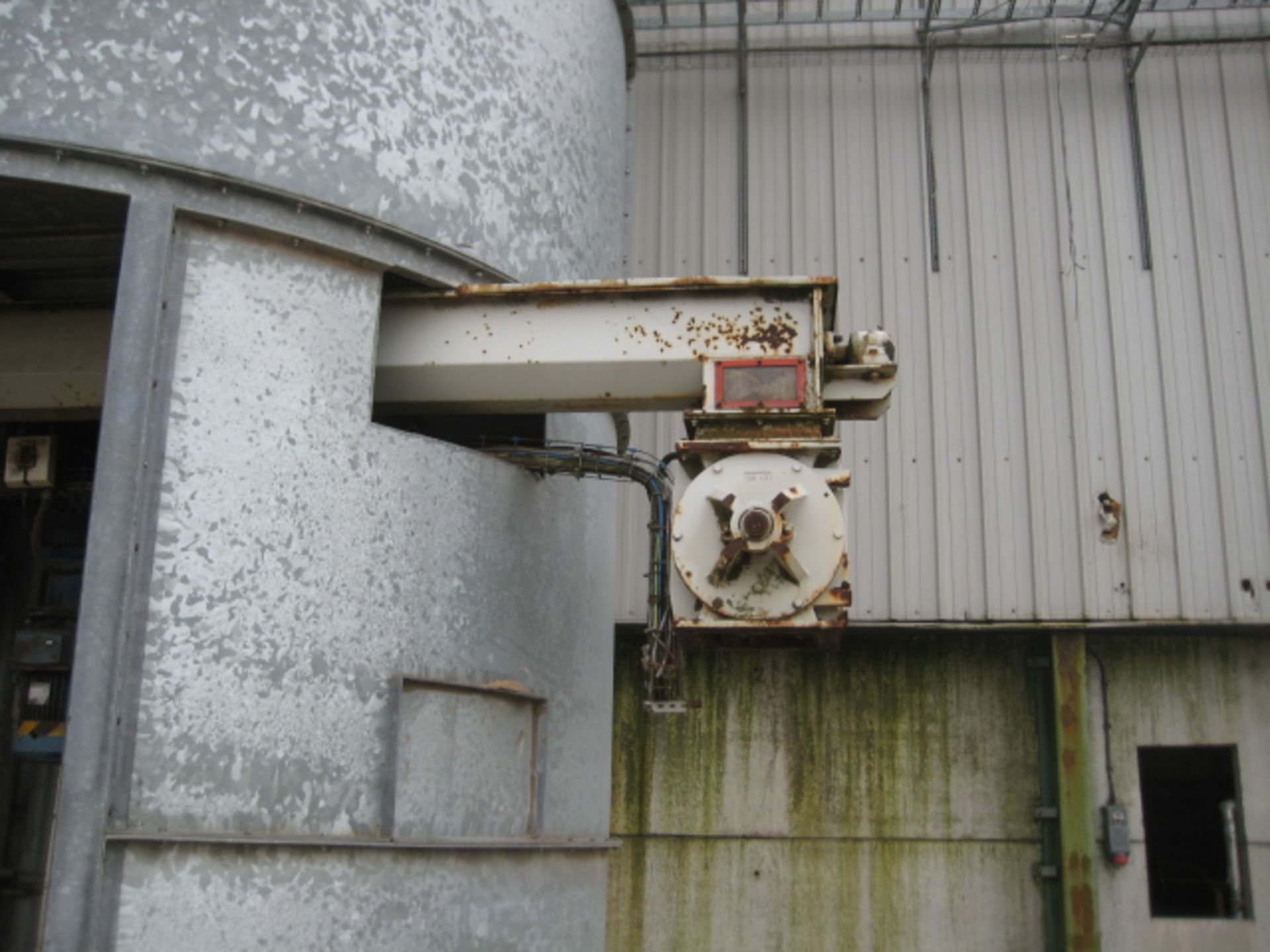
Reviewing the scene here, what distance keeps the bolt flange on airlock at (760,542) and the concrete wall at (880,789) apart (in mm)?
4012

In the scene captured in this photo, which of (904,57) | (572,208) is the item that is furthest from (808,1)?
(572,208)

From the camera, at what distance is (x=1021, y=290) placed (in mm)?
8633

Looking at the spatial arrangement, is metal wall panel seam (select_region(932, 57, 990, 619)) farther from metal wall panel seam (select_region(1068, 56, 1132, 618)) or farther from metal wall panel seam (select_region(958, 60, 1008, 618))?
metal wall panel seam (select_region(1068, 56, 1132, 618))

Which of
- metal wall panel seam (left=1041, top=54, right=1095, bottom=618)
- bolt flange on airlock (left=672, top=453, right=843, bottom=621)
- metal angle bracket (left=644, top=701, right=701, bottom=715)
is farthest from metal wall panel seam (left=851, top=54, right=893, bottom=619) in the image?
bolt flange on airlock (left=672, top=453, right=843, bottom=621)

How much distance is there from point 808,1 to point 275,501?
6298mm

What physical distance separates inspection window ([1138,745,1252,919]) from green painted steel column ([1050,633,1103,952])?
0.43m

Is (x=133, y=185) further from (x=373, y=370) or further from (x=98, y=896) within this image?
(x=98, y=896)

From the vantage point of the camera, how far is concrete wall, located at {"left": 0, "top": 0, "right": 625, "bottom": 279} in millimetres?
4711

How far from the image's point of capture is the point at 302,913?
4434 mm

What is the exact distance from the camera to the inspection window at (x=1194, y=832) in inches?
317

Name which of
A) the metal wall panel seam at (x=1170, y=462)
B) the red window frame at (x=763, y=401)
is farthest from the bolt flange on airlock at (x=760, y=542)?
the metal wall panel seam at (x=1170, y=462)

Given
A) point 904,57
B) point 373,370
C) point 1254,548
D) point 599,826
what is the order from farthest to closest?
point 904,57
point 1254,548
point 599,826
point 373,370

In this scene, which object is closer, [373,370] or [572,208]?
[373,370]

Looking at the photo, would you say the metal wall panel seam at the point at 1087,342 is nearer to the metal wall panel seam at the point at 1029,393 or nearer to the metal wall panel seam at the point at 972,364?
the metal wall panel seam at the point at 1029,393
